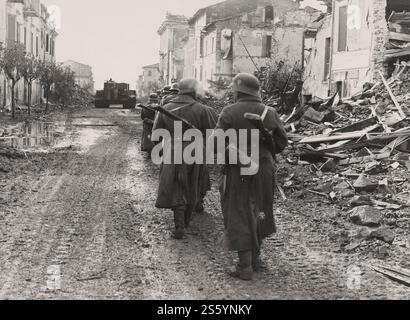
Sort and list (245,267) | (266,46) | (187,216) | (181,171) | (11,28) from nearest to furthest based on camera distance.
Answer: (245,267), (181,171), (187,216), (11,28), (266,46)

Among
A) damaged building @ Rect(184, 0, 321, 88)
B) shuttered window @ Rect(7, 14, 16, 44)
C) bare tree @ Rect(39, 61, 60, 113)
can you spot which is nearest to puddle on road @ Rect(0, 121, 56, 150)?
bare tree @ Rect(39, 61, 60, 113)

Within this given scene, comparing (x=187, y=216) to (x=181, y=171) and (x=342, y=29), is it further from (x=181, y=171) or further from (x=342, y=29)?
(x=342, y=29)

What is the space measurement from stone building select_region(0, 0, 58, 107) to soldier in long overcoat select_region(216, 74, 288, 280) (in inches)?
976

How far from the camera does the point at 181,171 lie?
6613 millimetres

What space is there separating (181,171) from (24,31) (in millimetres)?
34053

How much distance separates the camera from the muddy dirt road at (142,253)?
188 inches

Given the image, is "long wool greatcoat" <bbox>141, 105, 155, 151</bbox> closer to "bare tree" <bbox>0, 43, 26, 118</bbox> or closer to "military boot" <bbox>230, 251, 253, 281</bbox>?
"military boot" <bbox>230, 251, 253, 281</bbox>

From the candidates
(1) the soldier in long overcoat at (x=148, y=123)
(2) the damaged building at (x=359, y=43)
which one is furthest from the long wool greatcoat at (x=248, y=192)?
(2) the damaged building at (x=359, y=43)

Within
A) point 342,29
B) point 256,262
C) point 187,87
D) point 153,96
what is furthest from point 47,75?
point 256,262

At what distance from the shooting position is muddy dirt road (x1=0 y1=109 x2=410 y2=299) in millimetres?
4766

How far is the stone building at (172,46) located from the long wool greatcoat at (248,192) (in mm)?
56438

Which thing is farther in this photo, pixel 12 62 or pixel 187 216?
pixel 12 62
